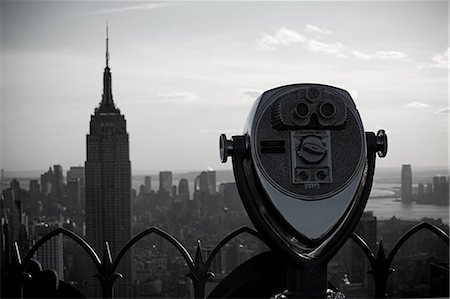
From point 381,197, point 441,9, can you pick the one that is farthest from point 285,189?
point 441,9

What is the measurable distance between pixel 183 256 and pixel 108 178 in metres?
0.79

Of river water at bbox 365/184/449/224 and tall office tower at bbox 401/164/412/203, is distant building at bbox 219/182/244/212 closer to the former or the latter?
river water at bbox 365/184/449/224

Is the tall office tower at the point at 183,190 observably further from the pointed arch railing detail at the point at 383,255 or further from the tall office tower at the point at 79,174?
the pointed arch railing detail at the point at 383,255

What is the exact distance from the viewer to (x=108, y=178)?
332 centimetres

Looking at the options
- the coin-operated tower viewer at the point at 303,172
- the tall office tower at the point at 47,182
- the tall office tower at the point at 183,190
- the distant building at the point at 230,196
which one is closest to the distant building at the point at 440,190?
the distant building at the point at 230,196

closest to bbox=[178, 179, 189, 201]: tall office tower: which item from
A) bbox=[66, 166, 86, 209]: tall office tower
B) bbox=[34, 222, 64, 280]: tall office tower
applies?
bbox=[66, 166, 86, 209]: tall office tower

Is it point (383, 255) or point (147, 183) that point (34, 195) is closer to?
point (147, 183)

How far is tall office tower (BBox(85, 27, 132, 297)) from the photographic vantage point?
322 centimetres

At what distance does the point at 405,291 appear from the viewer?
3.14 meters

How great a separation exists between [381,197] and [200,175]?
88 cm

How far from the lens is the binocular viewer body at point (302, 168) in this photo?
198 cm

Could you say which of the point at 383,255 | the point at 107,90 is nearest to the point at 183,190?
the point at 107,90

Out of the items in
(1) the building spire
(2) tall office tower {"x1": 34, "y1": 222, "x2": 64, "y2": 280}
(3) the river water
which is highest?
(1) the building spire

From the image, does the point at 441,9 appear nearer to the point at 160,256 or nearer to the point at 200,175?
the point at 200,175
